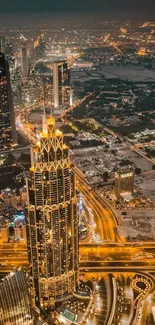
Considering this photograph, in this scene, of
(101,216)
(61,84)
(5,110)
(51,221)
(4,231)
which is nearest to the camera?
(51,221)

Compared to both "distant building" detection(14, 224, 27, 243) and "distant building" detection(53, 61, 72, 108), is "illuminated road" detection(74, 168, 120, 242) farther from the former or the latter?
"distant building" detection(53, 61, 72, 108)

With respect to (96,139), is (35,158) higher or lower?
higher

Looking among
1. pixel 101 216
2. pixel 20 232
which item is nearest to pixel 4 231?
pixel 20 232

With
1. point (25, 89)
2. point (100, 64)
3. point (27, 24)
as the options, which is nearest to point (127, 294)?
point (25, 89)

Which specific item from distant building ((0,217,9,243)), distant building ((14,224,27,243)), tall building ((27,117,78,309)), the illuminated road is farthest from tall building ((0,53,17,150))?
tall building ((27,117,78,309))

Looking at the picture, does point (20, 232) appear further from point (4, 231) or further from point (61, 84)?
point (61, 84)

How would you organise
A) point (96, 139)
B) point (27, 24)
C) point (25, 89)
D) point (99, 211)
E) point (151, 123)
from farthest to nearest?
point (27, 24)
point (25, 89)
point (151, 123)
point (96, 139)
point (99, 211)

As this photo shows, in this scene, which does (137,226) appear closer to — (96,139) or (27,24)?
(96,139)
